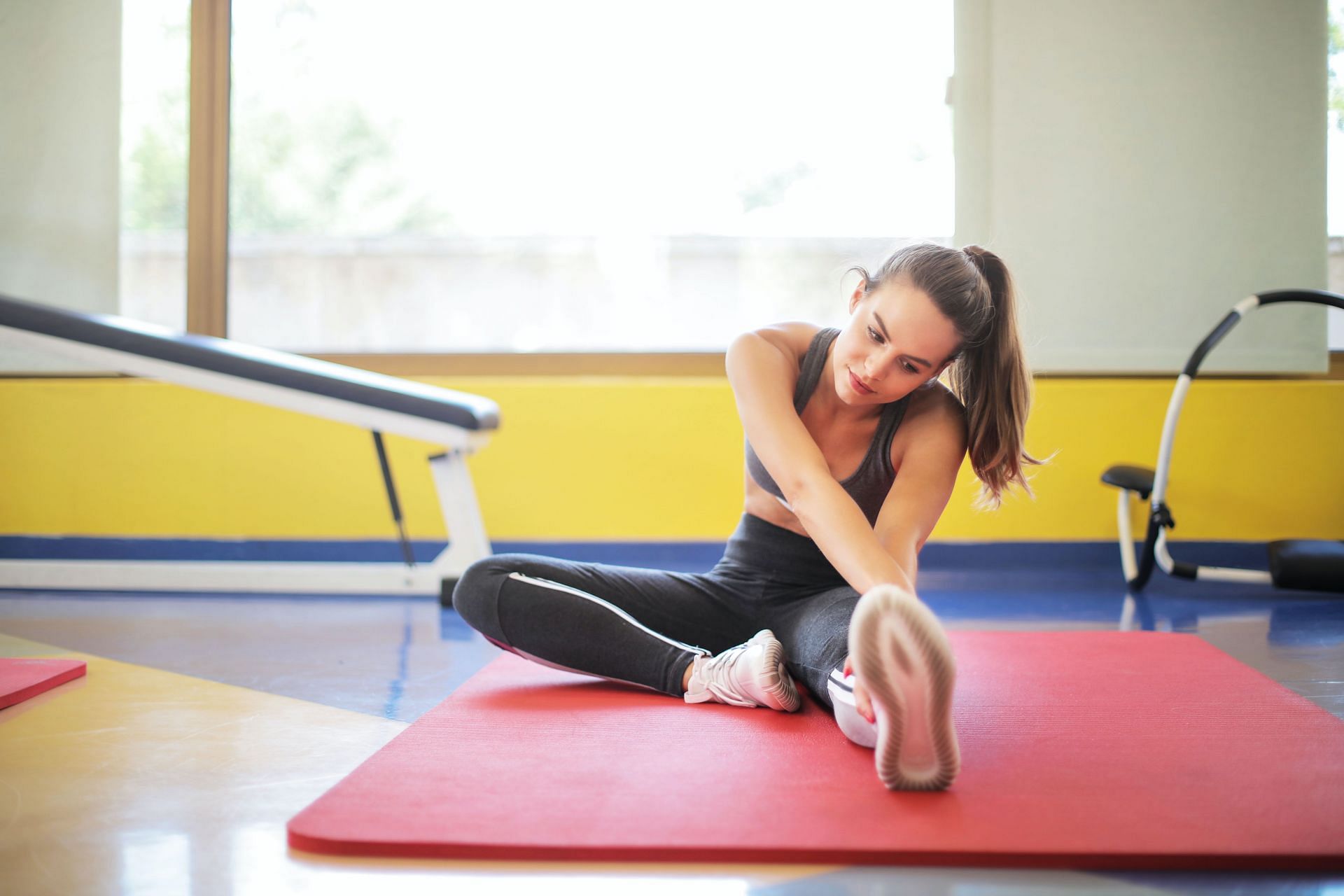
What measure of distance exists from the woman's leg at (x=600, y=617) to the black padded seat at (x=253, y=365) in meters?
0.77

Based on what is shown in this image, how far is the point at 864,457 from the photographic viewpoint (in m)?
1.50

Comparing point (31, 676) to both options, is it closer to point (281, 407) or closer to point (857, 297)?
point (281, 407)

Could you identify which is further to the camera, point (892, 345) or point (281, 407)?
point (281, 407)

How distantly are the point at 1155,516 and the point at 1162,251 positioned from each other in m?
0.87

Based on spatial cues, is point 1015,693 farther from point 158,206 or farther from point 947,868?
point 158,206

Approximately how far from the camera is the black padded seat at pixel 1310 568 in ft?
7.95

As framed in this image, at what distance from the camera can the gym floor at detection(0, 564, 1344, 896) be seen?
90cm

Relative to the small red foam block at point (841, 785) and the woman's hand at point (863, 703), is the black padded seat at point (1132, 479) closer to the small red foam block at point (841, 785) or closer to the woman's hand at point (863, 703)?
the small red foam block at point (841, 785)

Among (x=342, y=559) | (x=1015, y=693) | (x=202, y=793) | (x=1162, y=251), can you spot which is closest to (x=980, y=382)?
(x=1015, y=693)

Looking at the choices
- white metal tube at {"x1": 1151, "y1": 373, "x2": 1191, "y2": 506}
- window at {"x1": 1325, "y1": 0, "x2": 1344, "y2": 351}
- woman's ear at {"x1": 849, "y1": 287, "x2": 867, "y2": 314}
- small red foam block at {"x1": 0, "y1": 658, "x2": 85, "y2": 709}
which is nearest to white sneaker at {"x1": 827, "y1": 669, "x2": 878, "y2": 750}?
woman's ear at {"x1": 849, "y1": 287, "x2": 867, "y2": 314}

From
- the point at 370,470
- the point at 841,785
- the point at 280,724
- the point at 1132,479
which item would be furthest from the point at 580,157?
the point at 841,785

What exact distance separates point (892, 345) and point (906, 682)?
0.46 meters

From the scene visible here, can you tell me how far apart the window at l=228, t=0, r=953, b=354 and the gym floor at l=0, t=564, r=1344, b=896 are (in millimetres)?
1162

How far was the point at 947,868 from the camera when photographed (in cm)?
93
